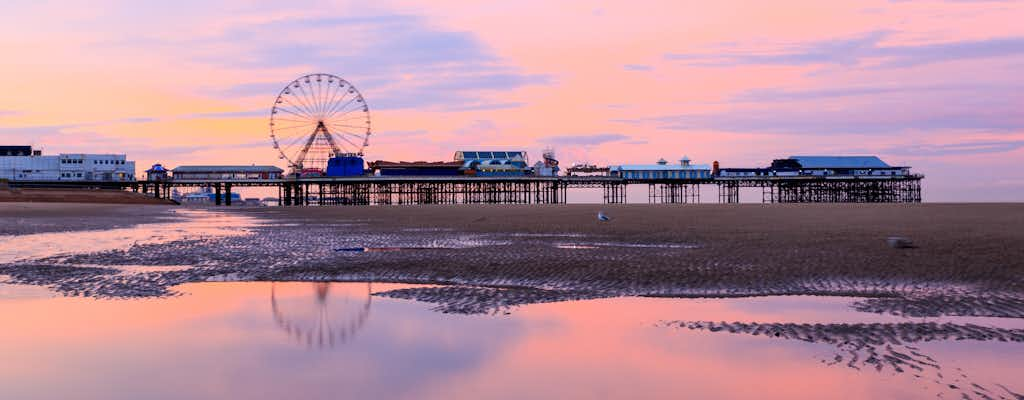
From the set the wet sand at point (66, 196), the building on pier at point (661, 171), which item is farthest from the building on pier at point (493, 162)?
the wet sand at point (66, 196)

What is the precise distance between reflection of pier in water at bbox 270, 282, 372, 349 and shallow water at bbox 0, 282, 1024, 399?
3 centimetres

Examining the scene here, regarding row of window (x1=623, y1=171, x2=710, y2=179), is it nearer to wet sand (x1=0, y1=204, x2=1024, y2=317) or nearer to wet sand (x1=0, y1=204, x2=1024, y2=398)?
wet sand (x1=0, y1=204, x2=1024, y2=317)

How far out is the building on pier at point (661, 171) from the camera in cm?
12556

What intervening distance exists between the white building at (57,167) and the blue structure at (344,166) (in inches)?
1341

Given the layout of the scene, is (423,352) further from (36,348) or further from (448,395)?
(36,348)

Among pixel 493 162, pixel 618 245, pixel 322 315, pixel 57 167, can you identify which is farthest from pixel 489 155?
pixel 322 315

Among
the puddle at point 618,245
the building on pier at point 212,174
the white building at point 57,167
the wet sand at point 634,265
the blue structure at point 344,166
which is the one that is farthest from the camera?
the white building at point 57,167

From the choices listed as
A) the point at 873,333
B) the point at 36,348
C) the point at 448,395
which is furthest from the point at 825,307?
the point at 36,348

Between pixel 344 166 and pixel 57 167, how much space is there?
49.9 m

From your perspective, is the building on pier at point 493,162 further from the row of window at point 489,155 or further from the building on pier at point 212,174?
the building on pier at point 212,174

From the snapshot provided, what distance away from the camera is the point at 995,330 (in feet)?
Answer: 28.2

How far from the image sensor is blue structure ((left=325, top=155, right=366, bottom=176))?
11312cm

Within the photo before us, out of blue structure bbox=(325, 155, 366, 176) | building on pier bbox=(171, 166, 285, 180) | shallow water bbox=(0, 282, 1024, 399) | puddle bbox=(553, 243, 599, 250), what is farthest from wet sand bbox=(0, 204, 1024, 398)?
building on pier bbox=(171, 166, 285, 180)

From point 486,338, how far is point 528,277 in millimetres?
5406
